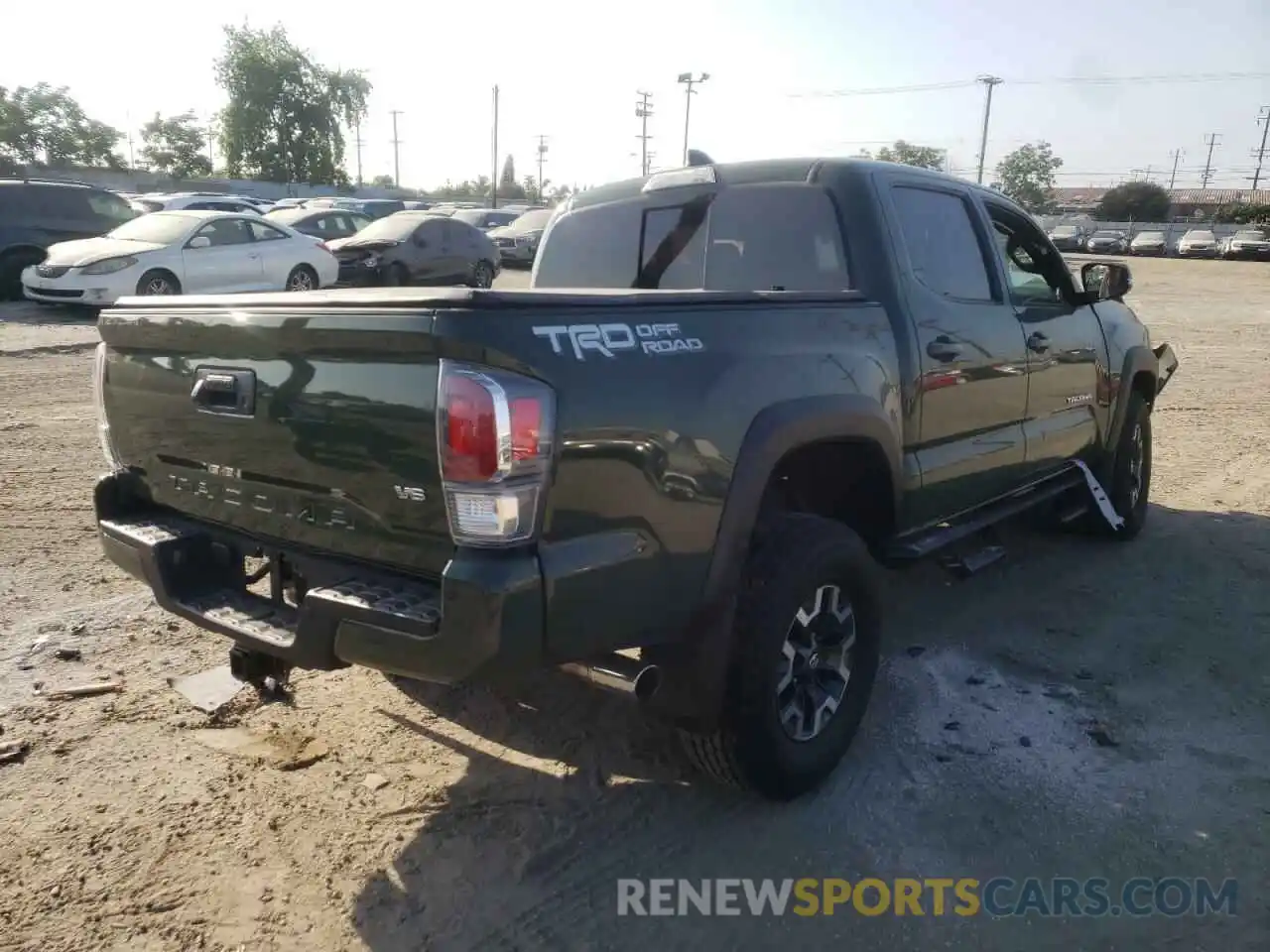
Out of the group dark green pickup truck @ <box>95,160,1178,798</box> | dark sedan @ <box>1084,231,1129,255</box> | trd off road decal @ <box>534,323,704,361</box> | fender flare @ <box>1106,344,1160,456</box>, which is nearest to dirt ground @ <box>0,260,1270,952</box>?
dark green pickup truck @ <box>95,160,1178,798</box>

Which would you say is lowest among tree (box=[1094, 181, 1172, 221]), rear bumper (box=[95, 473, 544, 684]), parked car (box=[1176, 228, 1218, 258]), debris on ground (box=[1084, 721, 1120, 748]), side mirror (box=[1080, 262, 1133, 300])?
debris on ground (box=[1084, 721, 1120, 748])

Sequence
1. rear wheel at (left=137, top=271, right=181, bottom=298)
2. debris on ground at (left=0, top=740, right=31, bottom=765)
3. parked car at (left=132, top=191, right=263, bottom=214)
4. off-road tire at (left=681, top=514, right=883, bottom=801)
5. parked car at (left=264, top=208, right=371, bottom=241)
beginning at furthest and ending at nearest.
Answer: parked car at (left=132, top=191, right=263, bottom=214)
parked car at (left=264, top=208, right=371, bottom=241)
rear wheel at (left=137, top=271, right=181, bottom=298)
debris on ground at (left=0, top=740, right=31, bottom=765)
off-road tire at (left=681, top=514, right=883, bottom=801)

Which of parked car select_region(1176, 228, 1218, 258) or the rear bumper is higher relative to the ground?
parked car select_region(1176, 228, 1218, 258)

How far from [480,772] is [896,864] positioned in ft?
4.41

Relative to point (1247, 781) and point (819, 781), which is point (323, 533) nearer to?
point (819, 781)

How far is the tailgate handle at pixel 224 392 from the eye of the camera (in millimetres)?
2719

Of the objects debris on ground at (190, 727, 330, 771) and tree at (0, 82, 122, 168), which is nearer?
debris on ground at (190, 727, 330, 771)

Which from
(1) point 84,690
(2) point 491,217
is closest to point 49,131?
(2) point 491,217

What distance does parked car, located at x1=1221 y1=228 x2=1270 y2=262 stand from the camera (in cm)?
4453

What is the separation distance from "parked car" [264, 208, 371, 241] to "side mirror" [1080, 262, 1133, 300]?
57.9 ft

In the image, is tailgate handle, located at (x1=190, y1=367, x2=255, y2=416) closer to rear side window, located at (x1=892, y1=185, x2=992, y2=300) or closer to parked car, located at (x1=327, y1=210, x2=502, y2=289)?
rear side window, located at (x1=892, y1=185, x2=992, y2=300)

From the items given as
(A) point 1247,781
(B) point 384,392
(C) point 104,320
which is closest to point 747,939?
(B) point 384,392

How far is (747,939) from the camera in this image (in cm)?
260

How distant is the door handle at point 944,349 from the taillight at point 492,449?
191cm
